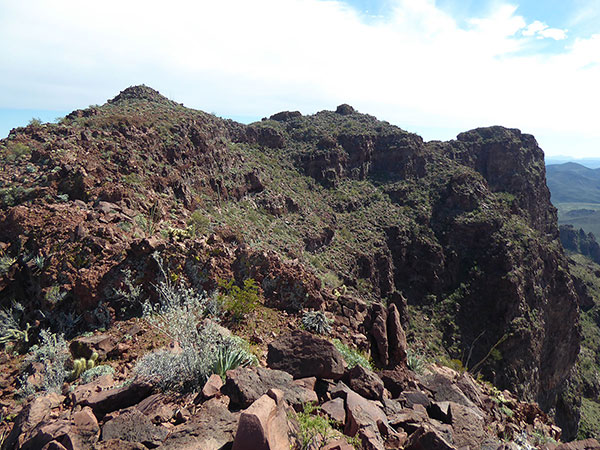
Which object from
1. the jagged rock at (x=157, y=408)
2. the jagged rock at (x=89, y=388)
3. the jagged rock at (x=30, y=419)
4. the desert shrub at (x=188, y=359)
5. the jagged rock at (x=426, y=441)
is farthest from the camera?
the desert shrub at (x=188, y=359)

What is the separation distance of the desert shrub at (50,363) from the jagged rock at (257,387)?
95.0 inches

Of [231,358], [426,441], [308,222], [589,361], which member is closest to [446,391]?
[426,441]

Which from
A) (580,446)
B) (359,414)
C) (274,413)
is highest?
(274,413)

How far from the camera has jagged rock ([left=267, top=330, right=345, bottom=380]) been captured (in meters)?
4.46

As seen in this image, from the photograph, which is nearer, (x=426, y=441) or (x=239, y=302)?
(x=426, y=441)

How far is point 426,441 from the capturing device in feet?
11.1

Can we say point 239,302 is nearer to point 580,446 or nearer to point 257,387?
point 257,387

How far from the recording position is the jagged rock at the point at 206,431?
2.65m

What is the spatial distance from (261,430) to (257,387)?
1063 millimetres

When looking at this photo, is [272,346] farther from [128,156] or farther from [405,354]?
[128,156]

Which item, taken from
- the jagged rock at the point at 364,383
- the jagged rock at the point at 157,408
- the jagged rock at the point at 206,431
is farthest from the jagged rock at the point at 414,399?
the jagged rock at the point at 157,408

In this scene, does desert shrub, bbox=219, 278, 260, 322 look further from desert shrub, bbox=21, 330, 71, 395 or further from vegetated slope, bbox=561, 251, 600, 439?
vegetated slope, bbox=561, 251, 600, 439

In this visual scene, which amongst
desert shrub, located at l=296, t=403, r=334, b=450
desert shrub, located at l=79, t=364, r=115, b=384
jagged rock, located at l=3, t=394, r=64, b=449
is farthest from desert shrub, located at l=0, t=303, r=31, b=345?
desert shrub, located at l=296, t=403, r=334, b=450

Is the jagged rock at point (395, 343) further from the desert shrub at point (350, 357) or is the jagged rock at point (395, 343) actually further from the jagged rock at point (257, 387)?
the jagged rock at point (257, 387)
